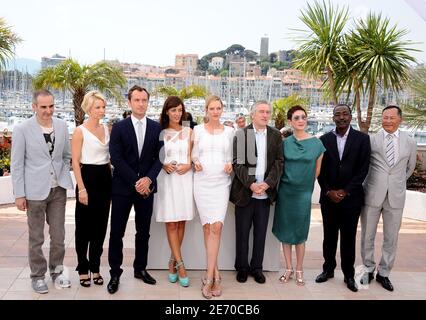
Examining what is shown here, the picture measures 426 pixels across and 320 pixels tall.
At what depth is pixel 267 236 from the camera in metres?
4.44

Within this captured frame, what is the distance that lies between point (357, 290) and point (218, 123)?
1.85 m

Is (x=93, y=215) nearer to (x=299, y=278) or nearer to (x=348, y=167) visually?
(x=299, y=278)

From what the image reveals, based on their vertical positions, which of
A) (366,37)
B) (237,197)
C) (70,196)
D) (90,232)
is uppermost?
(366,37)

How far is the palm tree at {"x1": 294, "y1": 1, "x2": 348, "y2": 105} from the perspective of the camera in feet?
30.1

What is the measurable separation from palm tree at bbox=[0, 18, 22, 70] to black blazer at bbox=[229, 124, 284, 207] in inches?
247

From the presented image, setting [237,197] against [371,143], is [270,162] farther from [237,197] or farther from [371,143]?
[371,143]

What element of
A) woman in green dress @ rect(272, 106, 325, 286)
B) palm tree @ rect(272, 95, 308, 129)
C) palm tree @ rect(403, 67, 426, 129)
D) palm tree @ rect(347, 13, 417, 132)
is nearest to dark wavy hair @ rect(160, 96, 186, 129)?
woman in green dress @ rect(272, 106, 325, 286)

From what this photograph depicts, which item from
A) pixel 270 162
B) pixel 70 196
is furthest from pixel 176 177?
pixel 70 196

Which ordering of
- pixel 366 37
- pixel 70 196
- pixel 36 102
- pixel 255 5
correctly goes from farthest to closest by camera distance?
pixel 255 5
pixel 366 37
pixel 70 196
pixel 36 102

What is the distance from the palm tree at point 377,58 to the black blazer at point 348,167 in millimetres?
5080

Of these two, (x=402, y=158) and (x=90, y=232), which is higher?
(x=402, y=158)

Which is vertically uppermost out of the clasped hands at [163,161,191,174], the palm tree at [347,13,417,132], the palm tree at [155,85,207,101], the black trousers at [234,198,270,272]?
the palm tree at [347,13,417,132]

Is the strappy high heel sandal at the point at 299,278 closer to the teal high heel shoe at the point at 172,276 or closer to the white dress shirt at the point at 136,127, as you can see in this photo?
the teal high heel shoe at the point at 172,276

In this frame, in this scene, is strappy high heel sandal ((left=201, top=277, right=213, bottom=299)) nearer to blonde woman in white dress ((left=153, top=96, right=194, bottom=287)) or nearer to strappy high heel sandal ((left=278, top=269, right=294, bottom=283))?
blonde woman in white dress ((left=153, top=96, right=194, bottom=287))
